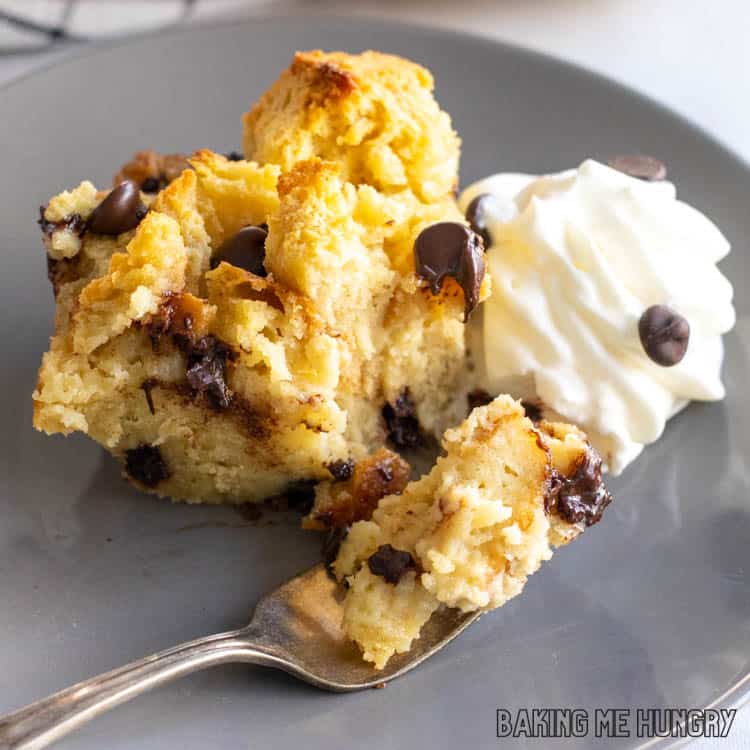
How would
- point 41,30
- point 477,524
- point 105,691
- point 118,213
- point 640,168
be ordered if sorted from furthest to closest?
point 41,30 < point 640,168 < point 118,213 < point 477,524 < point 105,691

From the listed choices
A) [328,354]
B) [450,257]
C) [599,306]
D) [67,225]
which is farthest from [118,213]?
[599,306]

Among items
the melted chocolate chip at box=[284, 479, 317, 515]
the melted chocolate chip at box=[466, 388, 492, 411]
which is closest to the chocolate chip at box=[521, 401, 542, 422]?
the melted chocolate chip at box=[466, 388, 492, 411]

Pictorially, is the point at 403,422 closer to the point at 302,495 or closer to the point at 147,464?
the point at 302,495

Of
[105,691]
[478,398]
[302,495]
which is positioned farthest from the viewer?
[478,398]

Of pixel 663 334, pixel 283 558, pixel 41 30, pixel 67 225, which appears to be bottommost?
pixel 283 558

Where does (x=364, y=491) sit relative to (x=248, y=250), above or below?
below

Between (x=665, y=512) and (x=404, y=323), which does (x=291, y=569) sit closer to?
(x=404, y=323)

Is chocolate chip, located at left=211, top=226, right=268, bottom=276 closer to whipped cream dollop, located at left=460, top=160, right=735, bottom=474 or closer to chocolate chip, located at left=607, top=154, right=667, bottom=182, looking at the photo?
whipped cream dollop, located at left=460, top=160, right=735, bottom=474
